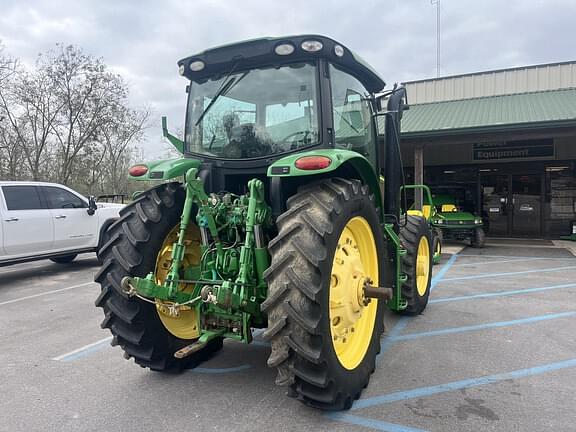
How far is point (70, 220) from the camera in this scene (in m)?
8.91

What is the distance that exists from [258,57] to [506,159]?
15.2 meters

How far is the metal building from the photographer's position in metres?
15.2

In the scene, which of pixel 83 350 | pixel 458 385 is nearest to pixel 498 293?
pixel 458 385

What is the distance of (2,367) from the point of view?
4008 mm

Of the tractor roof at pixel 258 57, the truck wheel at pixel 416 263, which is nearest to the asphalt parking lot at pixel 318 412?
the truck wheel at pixel 416 263

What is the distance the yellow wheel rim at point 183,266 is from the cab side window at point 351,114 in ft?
4.89

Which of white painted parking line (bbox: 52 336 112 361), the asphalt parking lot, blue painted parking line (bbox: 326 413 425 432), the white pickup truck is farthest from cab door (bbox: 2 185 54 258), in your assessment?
blue painted parking line (bbox: 326 413 425 432)

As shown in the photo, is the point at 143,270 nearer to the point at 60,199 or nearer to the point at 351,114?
the point at 351,114

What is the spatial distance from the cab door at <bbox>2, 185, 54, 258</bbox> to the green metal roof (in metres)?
7.64

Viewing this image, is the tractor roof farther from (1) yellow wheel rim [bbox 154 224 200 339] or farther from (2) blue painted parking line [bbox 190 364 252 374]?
(2) blue painted parking line [bbox 190 364 252 374]

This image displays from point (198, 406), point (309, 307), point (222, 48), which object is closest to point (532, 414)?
point (309, 307)

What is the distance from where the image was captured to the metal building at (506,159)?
15.2 metres

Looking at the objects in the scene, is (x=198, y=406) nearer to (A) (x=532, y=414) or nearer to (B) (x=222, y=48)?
(A) (x=532, y=414)

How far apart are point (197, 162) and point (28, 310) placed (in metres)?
4.27
